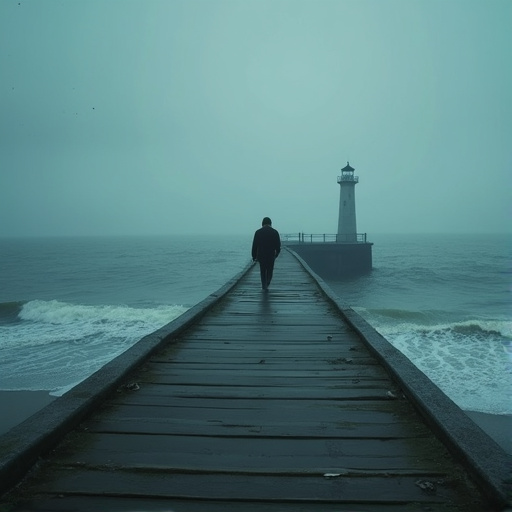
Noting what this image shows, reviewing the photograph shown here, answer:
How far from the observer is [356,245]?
36.9 meters

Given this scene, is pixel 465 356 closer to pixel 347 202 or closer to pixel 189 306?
pixel 189 306

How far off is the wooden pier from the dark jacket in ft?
15.4

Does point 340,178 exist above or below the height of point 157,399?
above

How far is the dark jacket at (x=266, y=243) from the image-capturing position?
8.46 m

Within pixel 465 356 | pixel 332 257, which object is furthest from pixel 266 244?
pixel 332 257

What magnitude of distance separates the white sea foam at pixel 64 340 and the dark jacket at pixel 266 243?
6.02 metres

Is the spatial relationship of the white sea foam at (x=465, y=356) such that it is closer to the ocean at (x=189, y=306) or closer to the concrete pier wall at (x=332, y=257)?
the ocean at (x=189, y=306)

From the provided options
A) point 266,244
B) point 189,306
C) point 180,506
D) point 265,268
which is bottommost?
point 189,306

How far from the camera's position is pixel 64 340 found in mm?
15719

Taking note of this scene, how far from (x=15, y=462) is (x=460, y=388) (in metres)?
10.3

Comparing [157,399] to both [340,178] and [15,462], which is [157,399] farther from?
[340,178]

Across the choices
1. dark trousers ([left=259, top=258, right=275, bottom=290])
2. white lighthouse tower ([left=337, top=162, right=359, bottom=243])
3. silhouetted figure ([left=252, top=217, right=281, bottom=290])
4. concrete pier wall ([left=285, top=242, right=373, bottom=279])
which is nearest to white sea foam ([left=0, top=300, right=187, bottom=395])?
dark trousers ([left=259, top=258, right=275, bottom=290])

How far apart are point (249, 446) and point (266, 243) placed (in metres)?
6.34

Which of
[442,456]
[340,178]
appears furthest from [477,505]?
[340,178]
